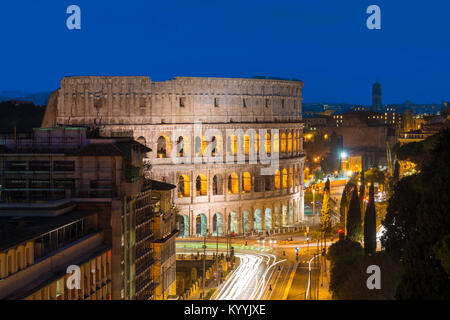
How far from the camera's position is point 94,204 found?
1556 inches

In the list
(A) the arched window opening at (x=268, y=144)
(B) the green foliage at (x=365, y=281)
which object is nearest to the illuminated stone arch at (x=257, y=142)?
(A) the arched window opening at (x=268, y=144)

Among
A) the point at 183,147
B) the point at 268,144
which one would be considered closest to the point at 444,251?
the point at 183,147

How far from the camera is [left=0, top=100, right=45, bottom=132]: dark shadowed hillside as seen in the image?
100625mm

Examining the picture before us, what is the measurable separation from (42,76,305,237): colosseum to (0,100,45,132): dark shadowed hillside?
2486 cm

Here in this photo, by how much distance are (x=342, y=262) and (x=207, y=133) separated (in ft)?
109

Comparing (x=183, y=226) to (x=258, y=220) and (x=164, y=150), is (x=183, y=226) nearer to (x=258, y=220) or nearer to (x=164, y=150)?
(x=164, y=150)

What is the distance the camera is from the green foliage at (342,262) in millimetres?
40378

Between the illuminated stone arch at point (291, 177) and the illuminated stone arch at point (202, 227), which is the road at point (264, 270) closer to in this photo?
the illuminated stone arch at point (202, 227)

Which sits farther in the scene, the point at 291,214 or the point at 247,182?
the point at 291,214

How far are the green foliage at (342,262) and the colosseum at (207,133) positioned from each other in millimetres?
23857

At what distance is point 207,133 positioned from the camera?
7419cm
